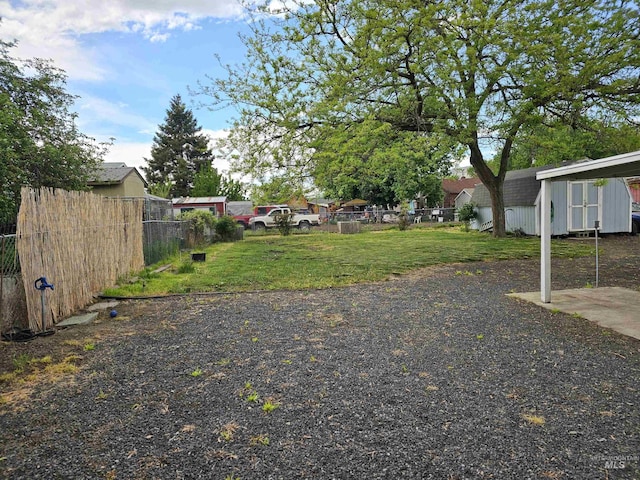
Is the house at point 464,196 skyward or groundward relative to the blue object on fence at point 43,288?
skyward

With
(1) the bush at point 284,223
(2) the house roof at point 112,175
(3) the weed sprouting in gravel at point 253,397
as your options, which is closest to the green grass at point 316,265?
(3) the weed sprouting in gravel at point 253,397

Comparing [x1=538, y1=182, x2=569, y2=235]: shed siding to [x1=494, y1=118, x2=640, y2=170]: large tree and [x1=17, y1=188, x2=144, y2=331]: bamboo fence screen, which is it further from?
[x1=17, y1=188, x2=144, y2=331]: bamboo fence screen

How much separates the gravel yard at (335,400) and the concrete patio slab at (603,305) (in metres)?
0.28

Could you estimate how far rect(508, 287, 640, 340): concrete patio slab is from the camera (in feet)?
15.4

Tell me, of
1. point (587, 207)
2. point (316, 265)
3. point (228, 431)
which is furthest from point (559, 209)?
point (228, 431)

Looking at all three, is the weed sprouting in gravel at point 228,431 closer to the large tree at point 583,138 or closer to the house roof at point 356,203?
the large tree at point 583,138

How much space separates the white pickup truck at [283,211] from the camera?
26156mm

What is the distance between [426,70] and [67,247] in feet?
32.9

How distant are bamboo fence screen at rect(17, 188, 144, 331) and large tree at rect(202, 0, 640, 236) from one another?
17.7 ft

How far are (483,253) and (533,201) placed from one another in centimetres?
640

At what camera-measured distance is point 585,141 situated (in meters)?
10.4

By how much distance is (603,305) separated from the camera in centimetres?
548

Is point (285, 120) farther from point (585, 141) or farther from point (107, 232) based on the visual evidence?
point (585, 141)

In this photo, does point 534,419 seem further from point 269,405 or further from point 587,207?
point 587,207
